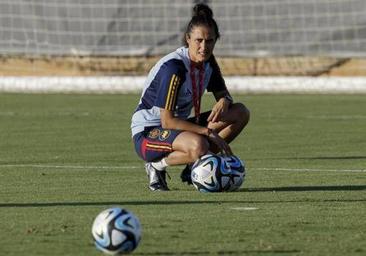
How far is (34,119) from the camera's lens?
69.7 feet

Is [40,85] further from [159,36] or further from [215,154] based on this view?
[215,154]

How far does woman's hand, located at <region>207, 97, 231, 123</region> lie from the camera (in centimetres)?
1190

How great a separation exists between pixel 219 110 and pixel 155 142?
694 millimetres

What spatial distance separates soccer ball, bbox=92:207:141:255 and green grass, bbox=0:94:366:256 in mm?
153

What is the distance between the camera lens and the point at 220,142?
11.4 meters

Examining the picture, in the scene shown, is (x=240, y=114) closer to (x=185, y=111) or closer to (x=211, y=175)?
(x=185, y=111)

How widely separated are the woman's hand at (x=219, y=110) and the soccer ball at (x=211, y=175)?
2.29 ft

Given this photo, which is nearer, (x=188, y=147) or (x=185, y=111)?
(x=188, y=147)

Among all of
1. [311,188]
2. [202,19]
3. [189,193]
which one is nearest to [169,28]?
[202,19]

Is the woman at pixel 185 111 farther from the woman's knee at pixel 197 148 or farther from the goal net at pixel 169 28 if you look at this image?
the goal net at pixel 169 28

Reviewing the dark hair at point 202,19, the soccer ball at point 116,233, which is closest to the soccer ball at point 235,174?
the dark hair at point 202,19

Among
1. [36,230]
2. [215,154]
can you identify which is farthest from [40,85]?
[36,230]

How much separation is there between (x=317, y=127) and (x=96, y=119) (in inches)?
154

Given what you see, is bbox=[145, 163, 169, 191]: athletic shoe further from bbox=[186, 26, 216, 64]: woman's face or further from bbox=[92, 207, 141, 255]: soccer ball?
bbox=[92, 207, 141, 255]: soccer ball
